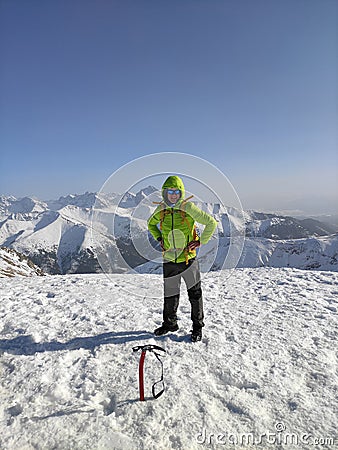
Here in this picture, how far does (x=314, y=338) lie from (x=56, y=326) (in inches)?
231

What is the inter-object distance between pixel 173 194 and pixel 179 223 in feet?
2.00

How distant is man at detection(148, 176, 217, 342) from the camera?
5.51m

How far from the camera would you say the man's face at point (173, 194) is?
5.40 metres

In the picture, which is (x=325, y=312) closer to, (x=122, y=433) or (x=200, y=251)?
(x=200, y=251)

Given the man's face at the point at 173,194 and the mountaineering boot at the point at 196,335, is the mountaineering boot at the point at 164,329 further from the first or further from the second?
the man's face at the point at 173,194

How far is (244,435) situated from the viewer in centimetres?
349

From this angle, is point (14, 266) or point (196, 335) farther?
point (14, 266)

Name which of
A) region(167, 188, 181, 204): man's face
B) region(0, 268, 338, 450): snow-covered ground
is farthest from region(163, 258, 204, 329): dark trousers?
region(167, 188, 181, 204): man's face

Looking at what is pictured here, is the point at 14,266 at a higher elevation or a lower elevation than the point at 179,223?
lower

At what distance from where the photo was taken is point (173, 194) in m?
5.43

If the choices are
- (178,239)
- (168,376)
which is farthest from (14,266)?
(168,376)

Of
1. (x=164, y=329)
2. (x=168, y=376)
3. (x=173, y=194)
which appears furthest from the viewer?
(x=164, y=329)

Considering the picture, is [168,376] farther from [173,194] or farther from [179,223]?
[173,194]

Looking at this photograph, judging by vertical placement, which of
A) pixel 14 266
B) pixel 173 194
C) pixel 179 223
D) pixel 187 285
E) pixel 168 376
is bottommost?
pixel 14 266
